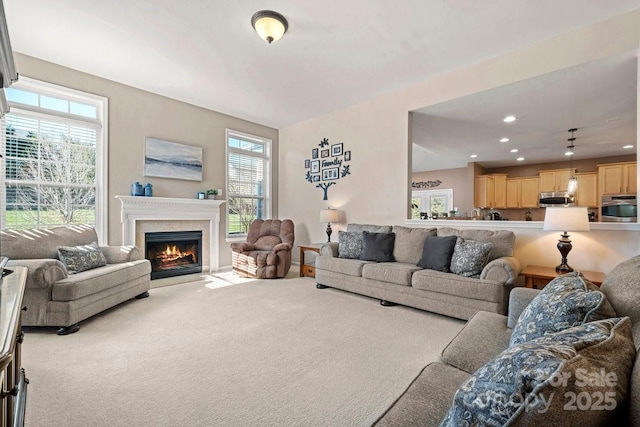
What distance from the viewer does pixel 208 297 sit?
3.72 metres

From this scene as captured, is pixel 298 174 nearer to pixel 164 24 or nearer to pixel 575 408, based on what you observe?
pixel 164 24

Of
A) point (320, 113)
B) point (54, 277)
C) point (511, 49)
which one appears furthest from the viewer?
point (320, 113)

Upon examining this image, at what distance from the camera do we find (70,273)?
302 centimetres

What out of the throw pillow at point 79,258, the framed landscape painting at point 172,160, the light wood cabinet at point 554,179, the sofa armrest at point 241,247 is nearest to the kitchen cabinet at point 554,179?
the light wood cabinet at point 554,179

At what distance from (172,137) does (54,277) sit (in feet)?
9.21

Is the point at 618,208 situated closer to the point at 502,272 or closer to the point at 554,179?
the point at 554,179

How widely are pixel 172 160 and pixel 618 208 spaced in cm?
838

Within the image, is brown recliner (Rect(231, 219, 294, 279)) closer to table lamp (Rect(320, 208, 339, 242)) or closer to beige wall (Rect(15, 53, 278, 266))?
beige wall (Rect(15, 53, 278, 266))

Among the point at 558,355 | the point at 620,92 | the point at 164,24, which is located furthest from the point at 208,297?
the point at 620,92

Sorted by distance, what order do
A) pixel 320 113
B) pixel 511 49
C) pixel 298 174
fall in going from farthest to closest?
pixel 298 174 < pixel 320 113 < pixel 511 49

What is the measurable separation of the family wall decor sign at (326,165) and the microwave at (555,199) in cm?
545

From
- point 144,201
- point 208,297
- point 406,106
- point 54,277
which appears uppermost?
point 406,106

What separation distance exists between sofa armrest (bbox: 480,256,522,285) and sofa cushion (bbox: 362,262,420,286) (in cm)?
74

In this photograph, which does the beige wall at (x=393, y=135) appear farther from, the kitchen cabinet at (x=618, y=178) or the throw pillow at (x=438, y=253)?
the kitchen cabinet at (x=618, y=178)
